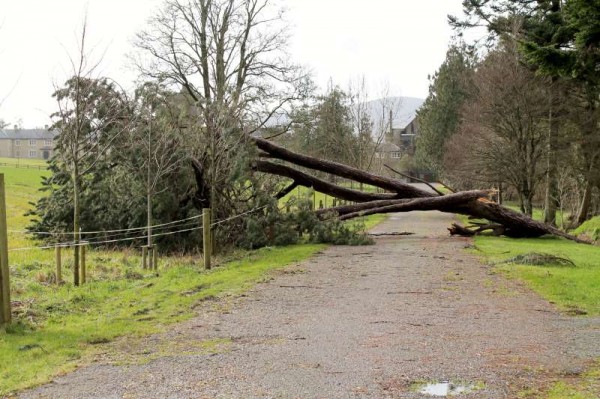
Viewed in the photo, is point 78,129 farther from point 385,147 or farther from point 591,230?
point 385,147

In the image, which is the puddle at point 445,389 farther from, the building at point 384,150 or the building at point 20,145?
the building at point 20,145

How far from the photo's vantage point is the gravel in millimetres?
5055

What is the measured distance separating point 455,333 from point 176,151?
10458mm

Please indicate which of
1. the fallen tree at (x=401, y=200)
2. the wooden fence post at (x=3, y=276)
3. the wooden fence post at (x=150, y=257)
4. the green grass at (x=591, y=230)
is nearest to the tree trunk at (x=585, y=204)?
the green grass at (x=591, y=230)

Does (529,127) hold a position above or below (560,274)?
above

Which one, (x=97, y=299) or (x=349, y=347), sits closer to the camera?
(x=349, y=347)

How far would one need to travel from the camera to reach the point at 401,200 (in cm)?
2084

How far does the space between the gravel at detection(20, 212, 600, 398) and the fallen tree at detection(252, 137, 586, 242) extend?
9.47m

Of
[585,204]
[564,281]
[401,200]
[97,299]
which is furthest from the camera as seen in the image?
[585,204]

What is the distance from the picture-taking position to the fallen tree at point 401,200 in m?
20.2

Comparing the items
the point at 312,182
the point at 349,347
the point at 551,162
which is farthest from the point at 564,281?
the point at 551,162

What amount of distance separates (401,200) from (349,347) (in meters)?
14.8

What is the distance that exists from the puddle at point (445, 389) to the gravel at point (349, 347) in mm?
76

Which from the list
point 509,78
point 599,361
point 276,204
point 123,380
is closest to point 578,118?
point 509,78
